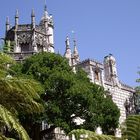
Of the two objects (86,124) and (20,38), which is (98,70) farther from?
(86,124)

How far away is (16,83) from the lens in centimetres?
1458

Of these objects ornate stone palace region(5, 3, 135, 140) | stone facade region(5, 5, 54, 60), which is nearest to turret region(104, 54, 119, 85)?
ornate stone palace region(5, 3, 135, 140)

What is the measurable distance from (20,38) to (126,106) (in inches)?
629

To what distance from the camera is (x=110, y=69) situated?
50125 millimetres

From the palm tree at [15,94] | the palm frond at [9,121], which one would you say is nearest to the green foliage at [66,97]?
the palm tree at [15,94]

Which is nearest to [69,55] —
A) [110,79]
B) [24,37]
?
[110,79]

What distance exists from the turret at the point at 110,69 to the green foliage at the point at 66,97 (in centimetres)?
→ 1509

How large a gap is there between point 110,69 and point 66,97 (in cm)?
1961

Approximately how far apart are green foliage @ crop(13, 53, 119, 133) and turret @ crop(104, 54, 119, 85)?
15087mm

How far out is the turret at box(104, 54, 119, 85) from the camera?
4889 centimetres

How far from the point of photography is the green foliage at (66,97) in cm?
3053

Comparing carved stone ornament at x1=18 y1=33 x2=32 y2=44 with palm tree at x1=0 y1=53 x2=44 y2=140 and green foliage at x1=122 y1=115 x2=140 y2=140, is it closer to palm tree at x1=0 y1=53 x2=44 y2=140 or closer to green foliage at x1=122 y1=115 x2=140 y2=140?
palm tree at x1=0 y1=53 x2=44 y2=140

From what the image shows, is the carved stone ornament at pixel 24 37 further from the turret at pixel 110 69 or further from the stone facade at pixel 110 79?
the turret at pixel 110 69

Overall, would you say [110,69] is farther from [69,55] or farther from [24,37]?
[24,37]
